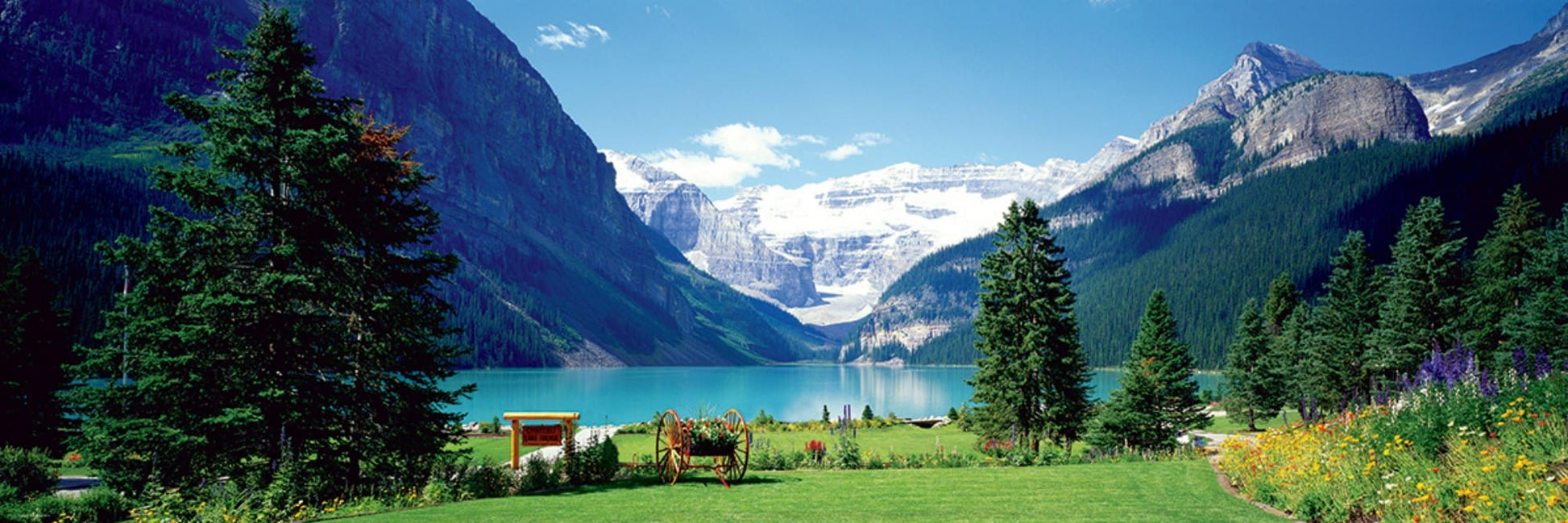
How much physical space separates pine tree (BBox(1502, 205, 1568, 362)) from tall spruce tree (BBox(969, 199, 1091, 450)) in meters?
23.0

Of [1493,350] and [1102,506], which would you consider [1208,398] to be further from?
[1102,506]

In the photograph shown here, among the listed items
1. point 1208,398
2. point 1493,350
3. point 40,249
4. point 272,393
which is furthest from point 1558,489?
point 40,249

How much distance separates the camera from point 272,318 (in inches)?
709

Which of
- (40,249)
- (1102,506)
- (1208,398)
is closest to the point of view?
(1102,506)

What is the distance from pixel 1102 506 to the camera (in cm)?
1466

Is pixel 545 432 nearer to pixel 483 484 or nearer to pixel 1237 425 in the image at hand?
pixel 483 484

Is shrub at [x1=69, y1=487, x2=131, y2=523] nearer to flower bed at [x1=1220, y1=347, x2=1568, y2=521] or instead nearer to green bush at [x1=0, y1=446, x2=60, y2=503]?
green bush at [x1=0, y1=446, x2=60, y2=503]

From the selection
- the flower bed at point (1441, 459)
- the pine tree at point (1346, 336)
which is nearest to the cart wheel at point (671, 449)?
the flower bed at point (1441, 459)

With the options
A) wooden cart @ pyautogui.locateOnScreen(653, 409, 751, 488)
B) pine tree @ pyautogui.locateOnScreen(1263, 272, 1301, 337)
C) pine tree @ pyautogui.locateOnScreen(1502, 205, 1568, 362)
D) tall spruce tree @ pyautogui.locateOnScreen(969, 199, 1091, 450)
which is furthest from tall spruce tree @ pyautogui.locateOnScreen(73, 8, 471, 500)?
pine tree @ pyautogui.locateOnScreen(1263, 272, 1301, 337)

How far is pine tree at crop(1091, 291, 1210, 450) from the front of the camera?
100ft

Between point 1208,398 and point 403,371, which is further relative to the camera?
point 1208,398

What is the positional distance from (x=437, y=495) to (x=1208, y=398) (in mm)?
64814

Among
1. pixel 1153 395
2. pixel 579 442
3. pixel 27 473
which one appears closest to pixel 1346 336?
pixel 1153 395

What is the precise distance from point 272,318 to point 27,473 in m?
9.08
